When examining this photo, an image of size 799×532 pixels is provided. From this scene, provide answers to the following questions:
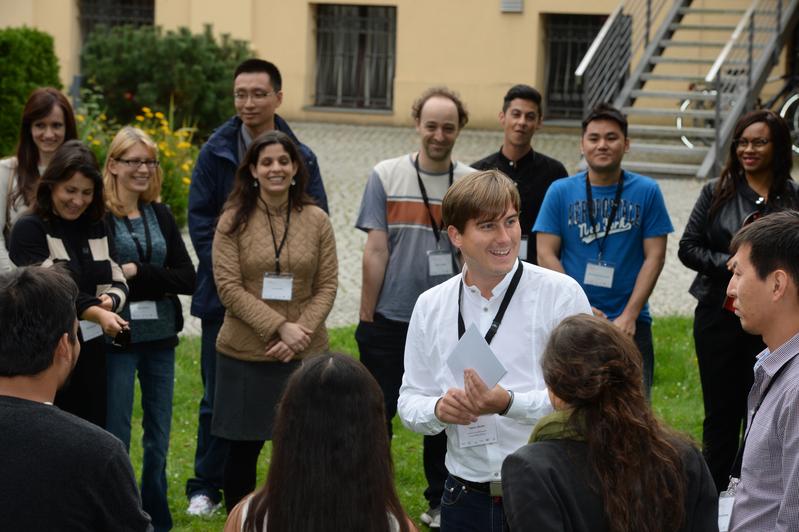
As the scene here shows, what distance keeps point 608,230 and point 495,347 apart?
2310mm

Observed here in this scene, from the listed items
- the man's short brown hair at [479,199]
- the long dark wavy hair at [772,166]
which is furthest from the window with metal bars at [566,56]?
the man's short brown hair at [479,199]

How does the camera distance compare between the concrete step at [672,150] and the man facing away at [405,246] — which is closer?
the man facing away at [405,246]

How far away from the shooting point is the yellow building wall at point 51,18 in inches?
918

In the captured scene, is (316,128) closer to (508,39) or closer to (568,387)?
(508,39)

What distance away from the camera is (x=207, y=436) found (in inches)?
262

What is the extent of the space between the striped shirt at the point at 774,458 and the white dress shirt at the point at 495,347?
0.70 m

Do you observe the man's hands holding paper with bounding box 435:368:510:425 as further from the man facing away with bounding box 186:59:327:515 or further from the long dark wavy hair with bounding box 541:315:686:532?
the man facing away with bounding box 186:59:327:515

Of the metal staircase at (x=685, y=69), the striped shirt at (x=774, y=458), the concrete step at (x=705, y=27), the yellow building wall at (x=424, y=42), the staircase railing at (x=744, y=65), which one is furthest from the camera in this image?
the yellow building wall at (x=424, y=42)

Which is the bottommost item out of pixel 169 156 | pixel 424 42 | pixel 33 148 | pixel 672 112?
pixel 169 156

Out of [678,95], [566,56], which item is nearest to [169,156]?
[678,95]

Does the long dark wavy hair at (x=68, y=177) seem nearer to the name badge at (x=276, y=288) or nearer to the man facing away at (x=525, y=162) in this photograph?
the name badge at (x=276, y=288)

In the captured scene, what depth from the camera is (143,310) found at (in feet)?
19.6

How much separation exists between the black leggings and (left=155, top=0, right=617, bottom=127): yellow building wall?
54.1 ft

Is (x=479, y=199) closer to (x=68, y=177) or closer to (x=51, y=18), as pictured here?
(x=68, y=177)
